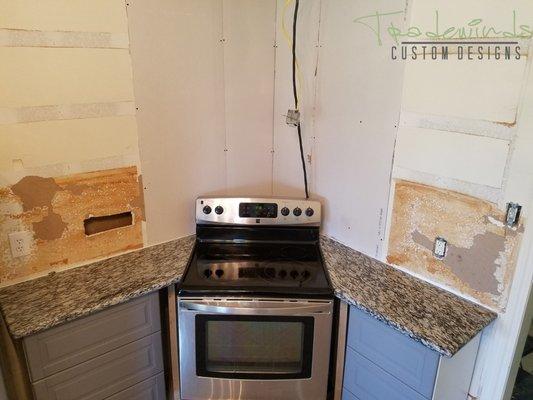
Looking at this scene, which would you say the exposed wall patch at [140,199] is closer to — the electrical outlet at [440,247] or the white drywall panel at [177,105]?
the white drywall panel at [177,105]

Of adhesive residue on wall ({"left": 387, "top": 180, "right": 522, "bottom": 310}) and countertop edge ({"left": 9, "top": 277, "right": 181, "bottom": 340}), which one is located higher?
adhesive residue on wall ({"left": 387, "top": 180, "right": 522, "bottom": 310})

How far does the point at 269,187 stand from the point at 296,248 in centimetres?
45

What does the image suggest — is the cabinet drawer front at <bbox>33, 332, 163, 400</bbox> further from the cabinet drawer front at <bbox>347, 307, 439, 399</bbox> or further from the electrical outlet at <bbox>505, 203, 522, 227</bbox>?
the electrical outlet at <bbox>505, 203, 522, 227</bbox>

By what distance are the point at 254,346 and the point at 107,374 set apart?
0.60 m

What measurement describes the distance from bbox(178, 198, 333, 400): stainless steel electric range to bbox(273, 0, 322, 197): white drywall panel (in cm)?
48

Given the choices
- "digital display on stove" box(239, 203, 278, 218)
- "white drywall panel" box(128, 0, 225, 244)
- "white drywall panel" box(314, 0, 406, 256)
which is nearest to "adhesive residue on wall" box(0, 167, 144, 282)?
"white drywall panel" box(128, 0, 225, 244)

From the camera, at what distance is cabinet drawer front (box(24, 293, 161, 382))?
4.72ft

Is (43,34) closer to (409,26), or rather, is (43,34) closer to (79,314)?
(79,314)

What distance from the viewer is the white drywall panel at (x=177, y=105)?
177 cm

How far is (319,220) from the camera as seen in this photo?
2.04 meters

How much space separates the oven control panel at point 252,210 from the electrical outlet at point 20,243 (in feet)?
2.38

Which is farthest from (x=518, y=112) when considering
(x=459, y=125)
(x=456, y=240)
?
(x=456, y=240)

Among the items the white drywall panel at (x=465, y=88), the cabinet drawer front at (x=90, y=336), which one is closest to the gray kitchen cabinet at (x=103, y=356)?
the cabinet drawer front at (x=90, y=336)

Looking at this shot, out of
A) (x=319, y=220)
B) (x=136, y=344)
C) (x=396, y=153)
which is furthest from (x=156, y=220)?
(x=396, y=153)
